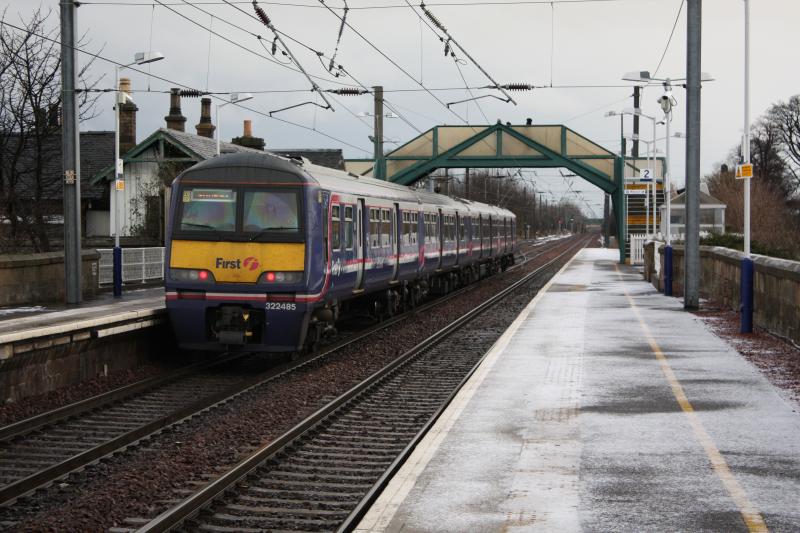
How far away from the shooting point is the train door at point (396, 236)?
2070 centimetres

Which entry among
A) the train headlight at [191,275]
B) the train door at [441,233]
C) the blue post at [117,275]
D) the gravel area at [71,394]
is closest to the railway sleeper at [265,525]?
the gravel area at [71,394]

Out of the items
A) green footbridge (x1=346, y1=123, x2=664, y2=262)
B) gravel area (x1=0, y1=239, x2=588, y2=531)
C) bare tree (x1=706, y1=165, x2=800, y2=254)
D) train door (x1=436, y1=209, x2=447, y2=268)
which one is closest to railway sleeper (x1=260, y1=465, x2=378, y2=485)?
gravel area (x1=0, y1=239, x2=588, y2=531)

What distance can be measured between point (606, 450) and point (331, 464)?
2.34m

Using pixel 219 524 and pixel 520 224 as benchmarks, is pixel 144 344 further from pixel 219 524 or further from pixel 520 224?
pixel 520 224

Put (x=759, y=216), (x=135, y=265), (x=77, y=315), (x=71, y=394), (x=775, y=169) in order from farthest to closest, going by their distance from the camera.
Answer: (x=775, y=169) < (x=759, y=216) < (x=135, y=265) < (x=77, y=315) < (x=71, y=394)

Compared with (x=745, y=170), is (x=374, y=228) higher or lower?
lower

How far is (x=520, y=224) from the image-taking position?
11081cm

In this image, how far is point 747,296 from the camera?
17.5 m

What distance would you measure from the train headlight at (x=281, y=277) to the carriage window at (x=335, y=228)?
142cm

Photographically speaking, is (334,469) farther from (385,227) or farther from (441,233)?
(441,233)

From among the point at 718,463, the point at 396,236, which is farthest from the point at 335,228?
the point at 718,463

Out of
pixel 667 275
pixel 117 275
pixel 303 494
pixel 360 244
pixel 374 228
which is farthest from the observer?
pixel 667 275

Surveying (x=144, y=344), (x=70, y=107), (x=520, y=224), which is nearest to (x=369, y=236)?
(x=144, y=344)

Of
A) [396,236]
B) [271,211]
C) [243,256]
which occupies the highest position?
[271,211]
